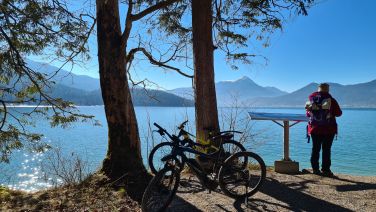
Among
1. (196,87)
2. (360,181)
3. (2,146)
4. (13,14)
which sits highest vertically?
(13,14)

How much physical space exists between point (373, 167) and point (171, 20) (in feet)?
61.2

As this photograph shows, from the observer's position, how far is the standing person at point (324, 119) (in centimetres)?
714

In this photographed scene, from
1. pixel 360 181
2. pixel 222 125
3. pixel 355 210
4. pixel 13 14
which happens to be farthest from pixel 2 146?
pixel 360 181

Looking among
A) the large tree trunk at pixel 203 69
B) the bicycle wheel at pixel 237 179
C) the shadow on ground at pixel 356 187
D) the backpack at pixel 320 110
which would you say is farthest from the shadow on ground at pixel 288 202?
the large tree trunk at pixel 203 69

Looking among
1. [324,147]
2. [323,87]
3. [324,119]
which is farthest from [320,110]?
[324,147]

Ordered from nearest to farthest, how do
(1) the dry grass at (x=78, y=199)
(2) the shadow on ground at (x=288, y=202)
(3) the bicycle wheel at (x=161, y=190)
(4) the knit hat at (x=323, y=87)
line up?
(3) the bicycle wheel at (x=161, y=190), (2) the shadow on ground at (x=288, y=202), (1) the dry grass at (x=78, y=199), (4) the knit hat at (x=323, y=87)

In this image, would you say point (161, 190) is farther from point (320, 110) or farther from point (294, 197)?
point (320, 110)

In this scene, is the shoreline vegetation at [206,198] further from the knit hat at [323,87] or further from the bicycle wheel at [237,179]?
the knit hat at [323,87]

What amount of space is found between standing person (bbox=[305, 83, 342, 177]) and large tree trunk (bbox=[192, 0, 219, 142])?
1.96 meters

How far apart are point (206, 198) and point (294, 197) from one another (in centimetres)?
137

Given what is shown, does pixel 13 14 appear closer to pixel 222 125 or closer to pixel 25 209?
pixel 25 209

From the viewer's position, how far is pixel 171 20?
30.5 ft

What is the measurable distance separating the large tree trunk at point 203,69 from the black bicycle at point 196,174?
1676 mm

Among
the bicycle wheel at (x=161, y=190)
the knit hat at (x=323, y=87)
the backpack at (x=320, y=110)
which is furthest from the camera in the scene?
the knit hat at (x=323, y=87)
